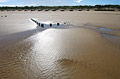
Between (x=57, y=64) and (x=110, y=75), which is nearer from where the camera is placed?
(x=110, y=75)

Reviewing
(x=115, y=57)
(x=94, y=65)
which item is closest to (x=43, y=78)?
(x=94, y=65)

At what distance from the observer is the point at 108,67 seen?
496 cm

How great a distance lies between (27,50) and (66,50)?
2481 mm

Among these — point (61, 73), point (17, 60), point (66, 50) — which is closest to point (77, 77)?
point (61, 73)

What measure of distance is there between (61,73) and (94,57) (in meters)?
2.46

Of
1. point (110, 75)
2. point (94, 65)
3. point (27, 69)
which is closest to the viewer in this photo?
point (110, 75)

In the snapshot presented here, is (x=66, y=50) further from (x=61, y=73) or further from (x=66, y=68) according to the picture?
(x=61, y=73)

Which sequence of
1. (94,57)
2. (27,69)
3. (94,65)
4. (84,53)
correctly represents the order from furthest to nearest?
1. (84,53)
2. (94,57)
3. (94,65)
4. (27,69)

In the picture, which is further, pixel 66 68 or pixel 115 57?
pixel 115 57

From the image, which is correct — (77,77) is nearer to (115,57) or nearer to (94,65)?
(94,65)

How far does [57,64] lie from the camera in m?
5.12

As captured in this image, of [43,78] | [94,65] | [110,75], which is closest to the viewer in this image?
[43,78]

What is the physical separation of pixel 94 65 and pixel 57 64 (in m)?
1.80

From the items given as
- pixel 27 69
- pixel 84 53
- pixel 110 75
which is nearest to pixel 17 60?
pixel 27 69
